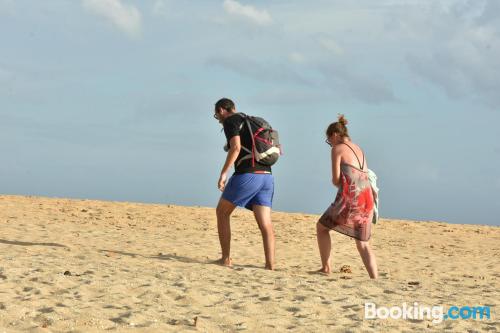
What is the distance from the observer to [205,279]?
325 inches

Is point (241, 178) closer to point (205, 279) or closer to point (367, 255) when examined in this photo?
point (205, 279)

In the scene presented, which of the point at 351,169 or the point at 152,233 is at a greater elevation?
the point at 351,169

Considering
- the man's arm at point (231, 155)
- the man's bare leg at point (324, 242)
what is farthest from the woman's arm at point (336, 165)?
the man's arm at point (231, 155)

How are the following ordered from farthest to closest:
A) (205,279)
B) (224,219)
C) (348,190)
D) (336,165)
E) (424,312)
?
1. (224,219)
2. (348,190)
3. (336,165)
4. (205,279)
5. (424,312)

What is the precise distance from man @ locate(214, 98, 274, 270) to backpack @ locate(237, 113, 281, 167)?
37 mm

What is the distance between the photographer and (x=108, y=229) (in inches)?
569

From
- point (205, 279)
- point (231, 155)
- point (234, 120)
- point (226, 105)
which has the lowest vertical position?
point (205, 279)

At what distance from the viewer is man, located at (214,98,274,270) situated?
870 cm

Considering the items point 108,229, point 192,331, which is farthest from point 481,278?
point 108,229

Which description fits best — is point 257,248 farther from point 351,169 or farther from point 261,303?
point 261,303

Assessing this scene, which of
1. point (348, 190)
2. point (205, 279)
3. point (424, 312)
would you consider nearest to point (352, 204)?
point (348, 190)

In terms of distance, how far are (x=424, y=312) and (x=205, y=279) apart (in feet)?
8.21

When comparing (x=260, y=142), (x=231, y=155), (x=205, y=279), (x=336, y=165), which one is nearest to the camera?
(x=205, y=279)

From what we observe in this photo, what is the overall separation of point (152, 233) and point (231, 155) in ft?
19.6
